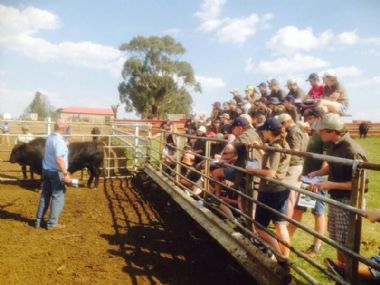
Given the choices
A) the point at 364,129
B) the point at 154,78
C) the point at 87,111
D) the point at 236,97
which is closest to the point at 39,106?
the point at 87,111

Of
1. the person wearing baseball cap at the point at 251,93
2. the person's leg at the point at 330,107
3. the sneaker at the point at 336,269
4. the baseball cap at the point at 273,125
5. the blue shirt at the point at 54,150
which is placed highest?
the person wearing baseball cap at the point at 251,93

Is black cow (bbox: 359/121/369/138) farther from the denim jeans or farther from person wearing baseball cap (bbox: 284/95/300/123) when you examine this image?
the denim jeans

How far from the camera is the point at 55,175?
6.02m

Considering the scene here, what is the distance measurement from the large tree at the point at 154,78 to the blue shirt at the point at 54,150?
147 feet

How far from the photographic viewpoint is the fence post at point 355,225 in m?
2.55

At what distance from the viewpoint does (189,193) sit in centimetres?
664

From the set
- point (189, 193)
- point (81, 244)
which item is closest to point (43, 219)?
point (81, 244)

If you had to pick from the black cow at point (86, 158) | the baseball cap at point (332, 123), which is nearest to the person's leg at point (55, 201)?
the black cow at point (86, 158)

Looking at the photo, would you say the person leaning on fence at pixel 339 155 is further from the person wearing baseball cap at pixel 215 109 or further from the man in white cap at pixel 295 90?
the person wearing baseball cap at pixel 215 109

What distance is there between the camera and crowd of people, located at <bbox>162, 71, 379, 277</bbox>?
3373 mm

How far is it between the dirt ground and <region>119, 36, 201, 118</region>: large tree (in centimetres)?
4395

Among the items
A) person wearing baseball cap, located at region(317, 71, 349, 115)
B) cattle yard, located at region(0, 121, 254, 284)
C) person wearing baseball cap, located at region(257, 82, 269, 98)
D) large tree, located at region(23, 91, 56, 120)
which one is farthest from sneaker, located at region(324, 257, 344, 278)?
large tree, located at region(23, 91, 56, 120)

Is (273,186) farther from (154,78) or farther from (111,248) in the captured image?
(154,78)

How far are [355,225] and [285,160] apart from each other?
1545mm
